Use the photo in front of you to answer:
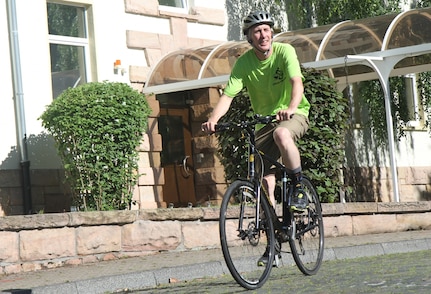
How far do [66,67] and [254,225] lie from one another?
8.56 metres

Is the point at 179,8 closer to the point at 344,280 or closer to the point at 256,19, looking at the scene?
the point at 256,19

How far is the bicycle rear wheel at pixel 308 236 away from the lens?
8922mm

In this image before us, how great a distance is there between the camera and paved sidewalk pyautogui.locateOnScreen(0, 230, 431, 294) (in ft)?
30.3

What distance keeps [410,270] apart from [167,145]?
32.5ft

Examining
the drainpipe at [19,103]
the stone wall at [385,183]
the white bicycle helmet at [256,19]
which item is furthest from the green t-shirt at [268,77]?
the stone wall at [385,183]

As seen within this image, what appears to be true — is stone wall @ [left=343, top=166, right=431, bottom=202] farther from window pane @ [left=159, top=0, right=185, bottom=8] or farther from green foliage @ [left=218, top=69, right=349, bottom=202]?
green foliage @ [left=218, top=69, right=349, bottom=202]

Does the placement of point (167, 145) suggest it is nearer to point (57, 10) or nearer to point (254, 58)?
point (57, 10)

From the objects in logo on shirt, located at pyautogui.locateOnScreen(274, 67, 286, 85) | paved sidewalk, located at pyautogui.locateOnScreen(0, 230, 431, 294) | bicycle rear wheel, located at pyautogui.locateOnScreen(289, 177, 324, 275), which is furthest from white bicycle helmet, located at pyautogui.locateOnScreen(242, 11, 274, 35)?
paved sidewalk, located at pyautogui.locateOnScreen(0, 230, 431, 294)

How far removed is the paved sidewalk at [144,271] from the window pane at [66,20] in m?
5.32

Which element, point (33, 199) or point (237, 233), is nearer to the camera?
point (237, 233)

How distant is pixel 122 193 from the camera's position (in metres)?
14.3

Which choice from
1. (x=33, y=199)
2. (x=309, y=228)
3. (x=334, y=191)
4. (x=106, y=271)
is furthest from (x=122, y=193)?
(x=309, y=228)

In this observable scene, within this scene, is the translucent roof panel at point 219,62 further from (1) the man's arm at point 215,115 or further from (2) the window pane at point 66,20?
(1) the man's arm at point 215,115

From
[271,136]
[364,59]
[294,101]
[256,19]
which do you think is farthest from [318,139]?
[294,101]
